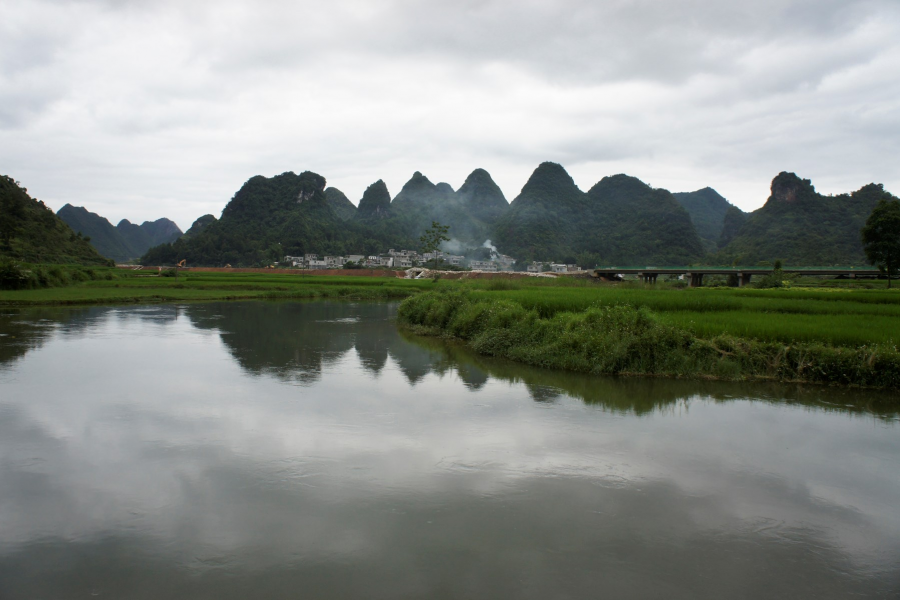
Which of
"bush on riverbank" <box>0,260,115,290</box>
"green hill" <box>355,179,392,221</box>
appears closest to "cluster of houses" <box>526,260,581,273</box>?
"green hill" <box>355,179,392,221</box>

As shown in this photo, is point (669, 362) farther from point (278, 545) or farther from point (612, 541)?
point (278, 545)

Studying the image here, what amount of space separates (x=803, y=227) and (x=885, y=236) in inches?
1719

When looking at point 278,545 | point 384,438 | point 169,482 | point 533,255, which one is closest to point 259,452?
point 169,482

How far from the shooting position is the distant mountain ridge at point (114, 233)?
111m

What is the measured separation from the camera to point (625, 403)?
7395 millimetres

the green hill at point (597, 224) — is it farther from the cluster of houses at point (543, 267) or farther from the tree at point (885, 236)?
the tree at point (885, 236)

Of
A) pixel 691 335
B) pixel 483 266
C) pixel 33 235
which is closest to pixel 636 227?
pixel 483 266

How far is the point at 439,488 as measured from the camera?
443 centimetres

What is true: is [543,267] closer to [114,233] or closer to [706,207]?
[706,207]

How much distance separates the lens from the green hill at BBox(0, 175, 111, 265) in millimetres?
39812

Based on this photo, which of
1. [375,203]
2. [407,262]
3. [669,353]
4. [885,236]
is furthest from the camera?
[375,203]

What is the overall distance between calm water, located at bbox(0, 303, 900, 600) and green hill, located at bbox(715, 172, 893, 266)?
57459 mm

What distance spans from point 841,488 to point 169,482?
598 centimetres

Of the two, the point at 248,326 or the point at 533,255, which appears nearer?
the point at 248,326
